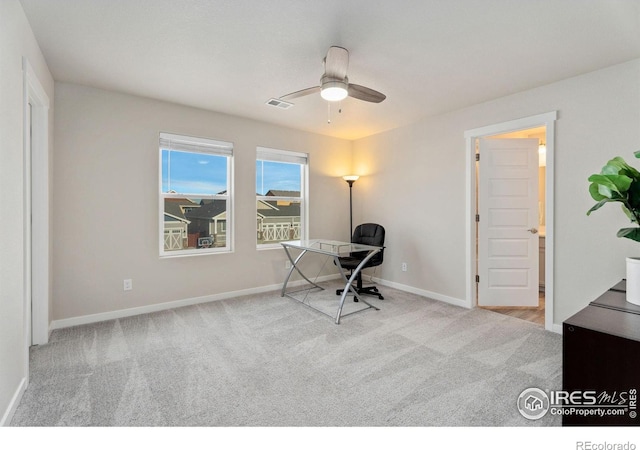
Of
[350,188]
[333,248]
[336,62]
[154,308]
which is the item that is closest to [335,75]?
[336,62]

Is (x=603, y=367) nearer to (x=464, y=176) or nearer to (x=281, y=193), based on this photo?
(x=464, y=176)

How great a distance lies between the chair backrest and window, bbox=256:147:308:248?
2.88 feet

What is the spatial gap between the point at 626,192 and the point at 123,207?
416 centimetres

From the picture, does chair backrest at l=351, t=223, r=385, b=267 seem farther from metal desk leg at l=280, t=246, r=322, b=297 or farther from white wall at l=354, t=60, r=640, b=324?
metal desk leg at l=280, t=246, r=322, b=297

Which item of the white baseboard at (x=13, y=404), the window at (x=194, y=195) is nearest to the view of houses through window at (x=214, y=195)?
the window at (x=194, y=195)

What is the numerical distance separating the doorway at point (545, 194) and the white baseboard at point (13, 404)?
13.2 feet

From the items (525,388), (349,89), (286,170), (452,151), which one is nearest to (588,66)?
(452,151)

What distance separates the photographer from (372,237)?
4238 mm

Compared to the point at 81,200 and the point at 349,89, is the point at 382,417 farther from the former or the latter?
the point at 81,200

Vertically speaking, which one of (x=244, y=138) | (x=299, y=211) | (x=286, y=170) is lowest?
(x=299, y=211)

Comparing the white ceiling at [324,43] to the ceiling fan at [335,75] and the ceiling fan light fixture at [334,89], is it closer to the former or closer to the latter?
the ceiling fan at [335,75]

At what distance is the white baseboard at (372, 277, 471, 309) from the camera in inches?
147
